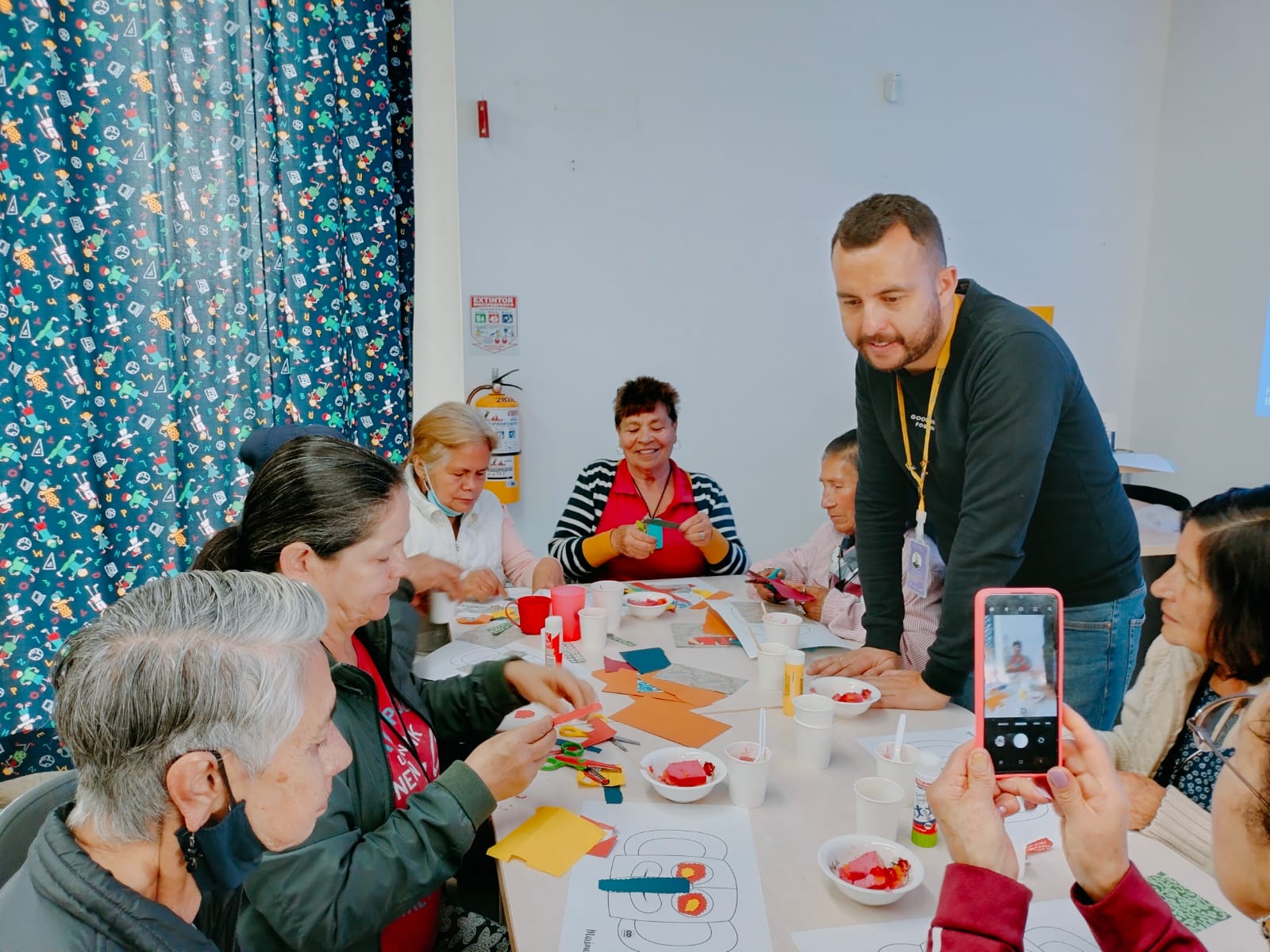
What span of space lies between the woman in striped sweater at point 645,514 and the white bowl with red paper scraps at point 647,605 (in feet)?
0.96

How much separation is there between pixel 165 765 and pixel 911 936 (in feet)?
2.93

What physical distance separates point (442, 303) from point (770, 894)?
3066 millimetres

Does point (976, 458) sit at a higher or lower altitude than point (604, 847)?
higher

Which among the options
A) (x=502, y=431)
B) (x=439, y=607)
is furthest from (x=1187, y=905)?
(x=502, y=431)

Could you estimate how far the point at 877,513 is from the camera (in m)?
1.99

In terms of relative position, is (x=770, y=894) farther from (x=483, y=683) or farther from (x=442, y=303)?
(x=442, y=303)

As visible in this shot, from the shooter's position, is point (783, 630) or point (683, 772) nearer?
point (683, 772)

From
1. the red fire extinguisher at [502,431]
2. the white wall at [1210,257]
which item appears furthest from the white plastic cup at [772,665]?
the white wall at [1210,257]

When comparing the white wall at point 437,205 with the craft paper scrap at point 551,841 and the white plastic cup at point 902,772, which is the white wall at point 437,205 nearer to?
the craft paper scrap at point 551,841

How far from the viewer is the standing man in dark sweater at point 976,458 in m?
1.55

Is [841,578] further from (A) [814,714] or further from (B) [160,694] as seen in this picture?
(B) [160,694]

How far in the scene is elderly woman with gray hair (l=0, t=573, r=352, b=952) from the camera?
0.77 m

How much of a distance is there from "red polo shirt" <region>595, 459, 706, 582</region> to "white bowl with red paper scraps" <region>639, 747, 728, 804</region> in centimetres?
144

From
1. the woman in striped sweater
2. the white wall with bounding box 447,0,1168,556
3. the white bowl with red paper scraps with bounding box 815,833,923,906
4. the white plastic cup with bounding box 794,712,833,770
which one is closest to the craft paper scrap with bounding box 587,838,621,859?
the white bowl with red paper scraps with bounding box 815,833,923,906
